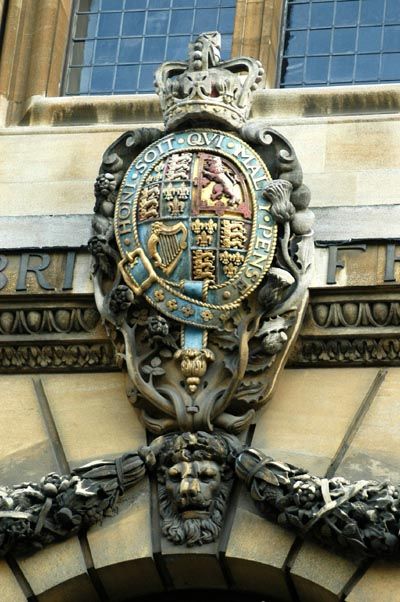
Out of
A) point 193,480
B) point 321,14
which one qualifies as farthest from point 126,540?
point 321,14

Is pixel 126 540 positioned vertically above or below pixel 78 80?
below

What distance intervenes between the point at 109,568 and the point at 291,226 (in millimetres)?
2586

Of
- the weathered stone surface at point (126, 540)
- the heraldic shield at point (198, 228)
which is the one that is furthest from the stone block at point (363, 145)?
A: the weathered stone surface at point (126, 540)

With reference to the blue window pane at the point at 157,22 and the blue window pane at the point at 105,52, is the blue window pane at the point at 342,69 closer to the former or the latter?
the blue window pane at the point at 157,22

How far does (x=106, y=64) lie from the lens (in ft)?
61.7

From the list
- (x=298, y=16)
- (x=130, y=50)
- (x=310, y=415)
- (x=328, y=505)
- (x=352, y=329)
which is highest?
(x=298, y=16)

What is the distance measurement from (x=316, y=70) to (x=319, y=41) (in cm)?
27

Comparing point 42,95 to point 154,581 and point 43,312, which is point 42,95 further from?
Answer: point 154,581

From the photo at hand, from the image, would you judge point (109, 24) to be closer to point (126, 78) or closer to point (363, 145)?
point (126, 78)

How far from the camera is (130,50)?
1886 cm

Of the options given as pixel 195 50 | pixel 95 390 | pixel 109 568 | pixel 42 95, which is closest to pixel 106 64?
pixel 42 95

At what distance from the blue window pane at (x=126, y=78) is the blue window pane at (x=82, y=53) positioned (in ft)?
0.85

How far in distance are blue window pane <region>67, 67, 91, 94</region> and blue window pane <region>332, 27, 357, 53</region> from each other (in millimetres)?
1906

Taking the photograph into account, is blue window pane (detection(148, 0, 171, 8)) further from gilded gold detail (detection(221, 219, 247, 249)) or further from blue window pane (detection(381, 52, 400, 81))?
gilded gold detail (detection(221, 219, 247, 249))
